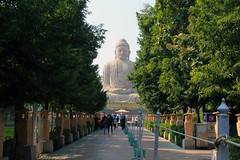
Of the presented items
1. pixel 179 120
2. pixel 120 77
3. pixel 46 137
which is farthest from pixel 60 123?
pixel 120 77

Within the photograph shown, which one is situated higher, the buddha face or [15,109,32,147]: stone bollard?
the buddha face

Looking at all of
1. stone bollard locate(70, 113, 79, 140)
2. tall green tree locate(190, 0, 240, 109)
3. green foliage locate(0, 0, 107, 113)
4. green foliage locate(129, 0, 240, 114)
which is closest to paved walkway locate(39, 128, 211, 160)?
green foliage locate(129, 0, 240, 114)

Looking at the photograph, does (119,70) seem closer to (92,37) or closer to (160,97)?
(160,97)

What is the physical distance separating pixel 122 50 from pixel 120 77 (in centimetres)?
618

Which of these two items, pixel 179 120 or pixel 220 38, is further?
pixel 179 120

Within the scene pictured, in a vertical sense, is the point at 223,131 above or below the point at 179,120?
above

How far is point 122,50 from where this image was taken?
68.9m

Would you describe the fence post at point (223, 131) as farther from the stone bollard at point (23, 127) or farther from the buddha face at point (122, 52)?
the buddha face at point (122, 52)

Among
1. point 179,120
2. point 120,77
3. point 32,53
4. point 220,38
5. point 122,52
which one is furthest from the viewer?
point 122,52

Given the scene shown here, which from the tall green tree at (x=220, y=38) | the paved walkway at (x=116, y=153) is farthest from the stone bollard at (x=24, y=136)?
the tall green tree at (x=220, y=38)

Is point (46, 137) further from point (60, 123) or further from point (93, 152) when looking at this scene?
point (60, 123)

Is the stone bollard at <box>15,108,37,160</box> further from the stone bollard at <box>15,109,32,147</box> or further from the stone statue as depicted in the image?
the stone statue

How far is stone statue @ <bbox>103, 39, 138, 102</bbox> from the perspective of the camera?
65000 millimetres

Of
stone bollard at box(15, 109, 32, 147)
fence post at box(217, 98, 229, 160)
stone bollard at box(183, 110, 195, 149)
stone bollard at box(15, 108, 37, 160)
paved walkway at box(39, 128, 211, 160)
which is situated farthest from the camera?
stone bollard at box(183, 110, 195, 149)
